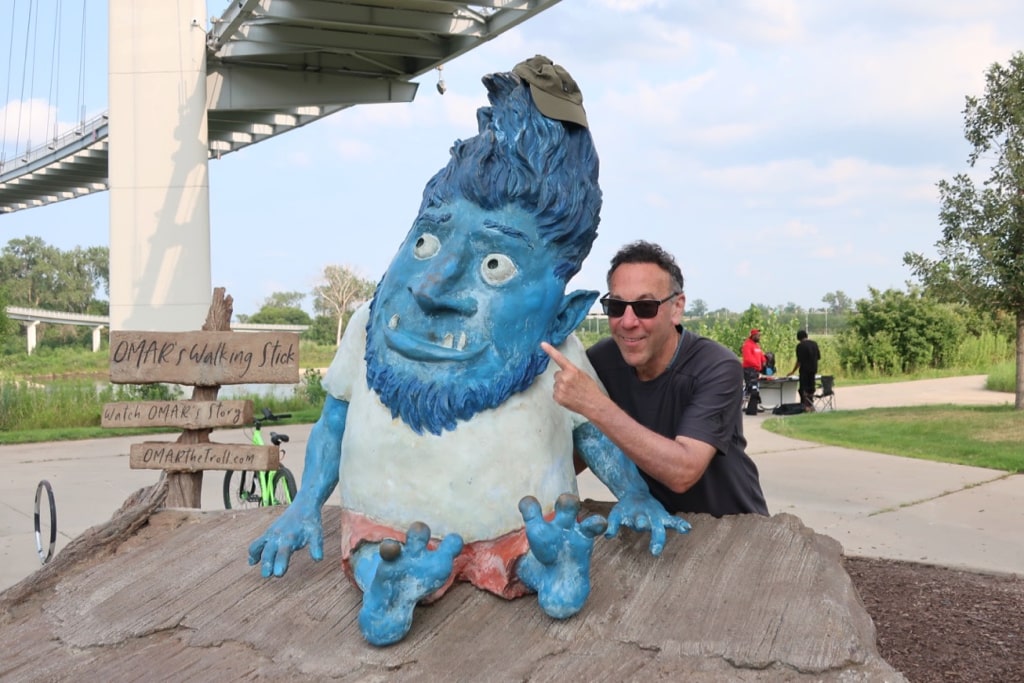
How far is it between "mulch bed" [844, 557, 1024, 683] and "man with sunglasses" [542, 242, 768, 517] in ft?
3.83

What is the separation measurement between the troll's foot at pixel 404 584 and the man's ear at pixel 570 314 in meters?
0.56

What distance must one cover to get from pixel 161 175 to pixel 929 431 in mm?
9650

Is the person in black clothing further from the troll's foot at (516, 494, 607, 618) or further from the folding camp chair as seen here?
the troll's foot at (516, 494, 607, 618)

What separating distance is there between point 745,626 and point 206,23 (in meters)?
11.8

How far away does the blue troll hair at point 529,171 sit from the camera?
79.7 inches

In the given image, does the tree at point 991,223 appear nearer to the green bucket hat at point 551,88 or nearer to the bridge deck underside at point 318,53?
the bridge deck underside at point 318,53

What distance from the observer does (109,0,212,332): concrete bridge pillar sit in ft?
37.8

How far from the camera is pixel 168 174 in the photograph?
11.8 m

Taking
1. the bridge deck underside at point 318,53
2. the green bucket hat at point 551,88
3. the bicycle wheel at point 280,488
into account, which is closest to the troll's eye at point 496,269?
the green bucket hat at point 551,88

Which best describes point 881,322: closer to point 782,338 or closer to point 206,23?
point 782,338

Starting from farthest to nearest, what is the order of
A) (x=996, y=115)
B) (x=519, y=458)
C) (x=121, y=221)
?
(x=121, y=221), (x=996, y=115), (x=519, y=458)

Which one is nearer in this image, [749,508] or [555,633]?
[555,633]

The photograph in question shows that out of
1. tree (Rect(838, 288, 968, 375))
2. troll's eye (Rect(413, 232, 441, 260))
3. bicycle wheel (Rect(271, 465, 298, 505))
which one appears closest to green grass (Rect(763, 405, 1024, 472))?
bicycle wheel (Rect(271, 465, 298, 505))

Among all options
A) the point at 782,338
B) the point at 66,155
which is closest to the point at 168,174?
the point at 66,155
